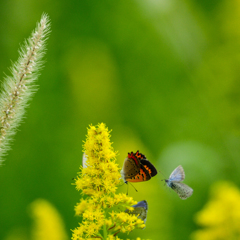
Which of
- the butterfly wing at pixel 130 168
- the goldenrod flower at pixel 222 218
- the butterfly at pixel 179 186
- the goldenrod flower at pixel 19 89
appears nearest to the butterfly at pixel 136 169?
the butterfly wing at pixel 130 168

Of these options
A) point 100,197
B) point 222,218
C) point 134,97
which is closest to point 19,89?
point 100,197

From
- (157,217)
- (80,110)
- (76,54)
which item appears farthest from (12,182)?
(76,54)

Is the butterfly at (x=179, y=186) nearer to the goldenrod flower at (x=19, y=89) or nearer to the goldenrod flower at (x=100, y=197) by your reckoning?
the goldenrod flower at (x=100, y=197)

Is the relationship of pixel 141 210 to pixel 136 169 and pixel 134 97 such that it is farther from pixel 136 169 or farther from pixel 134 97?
pixel 134 97

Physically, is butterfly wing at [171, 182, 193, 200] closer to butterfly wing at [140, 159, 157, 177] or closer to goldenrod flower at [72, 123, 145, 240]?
butterfly wing at [140, 159, 157, 177]

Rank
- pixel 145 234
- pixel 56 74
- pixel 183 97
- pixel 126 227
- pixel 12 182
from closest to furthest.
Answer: pixel 126 227 < pixel 145 234 < pixel 12 182 < pixel 56 74 < pixel 183 97

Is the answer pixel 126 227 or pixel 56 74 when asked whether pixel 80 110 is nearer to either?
pixel 56 74
